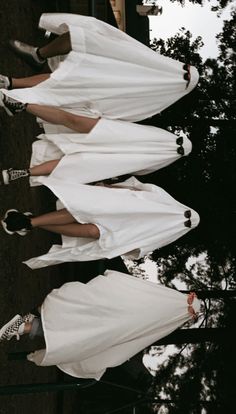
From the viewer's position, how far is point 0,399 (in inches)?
248

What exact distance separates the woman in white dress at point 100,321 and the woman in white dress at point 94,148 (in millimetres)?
1117

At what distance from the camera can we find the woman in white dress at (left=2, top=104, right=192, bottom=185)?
220 inches

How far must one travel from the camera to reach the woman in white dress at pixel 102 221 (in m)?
5.44

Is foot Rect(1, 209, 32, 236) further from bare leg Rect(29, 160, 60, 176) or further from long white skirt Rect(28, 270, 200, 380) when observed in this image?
long white skirt Rect(28, 270, 200, 380)

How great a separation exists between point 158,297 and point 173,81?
227 cm

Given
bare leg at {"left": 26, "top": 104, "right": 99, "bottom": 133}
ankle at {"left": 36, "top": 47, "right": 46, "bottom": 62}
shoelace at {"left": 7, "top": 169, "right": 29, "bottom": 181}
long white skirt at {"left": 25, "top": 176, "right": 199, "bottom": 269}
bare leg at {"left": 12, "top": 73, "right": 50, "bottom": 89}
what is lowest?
long white skirt at {"left": 25, "top": 176, "right": 199, "bottom": 269}

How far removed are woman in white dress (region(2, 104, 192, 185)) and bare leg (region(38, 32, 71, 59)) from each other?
60 centimetres

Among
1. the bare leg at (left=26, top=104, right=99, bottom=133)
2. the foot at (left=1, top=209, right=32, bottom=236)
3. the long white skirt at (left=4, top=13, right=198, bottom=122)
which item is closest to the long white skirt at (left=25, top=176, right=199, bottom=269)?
the foot at (left=1, top=209, right=32, bottom=236)

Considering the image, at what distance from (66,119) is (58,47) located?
723mm

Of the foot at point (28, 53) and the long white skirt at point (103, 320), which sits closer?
the long white skirt at point (103, 320)

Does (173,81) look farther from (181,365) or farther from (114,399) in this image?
(181,365)

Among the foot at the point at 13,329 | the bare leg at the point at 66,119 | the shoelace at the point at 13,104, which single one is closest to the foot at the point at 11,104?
the shoelace at the point at 13,104

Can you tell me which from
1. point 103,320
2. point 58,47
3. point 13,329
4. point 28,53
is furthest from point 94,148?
point 13,329

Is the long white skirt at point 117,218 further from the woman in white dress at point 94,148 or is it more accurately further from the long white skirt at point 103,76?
the long white skirt at point 103,76
